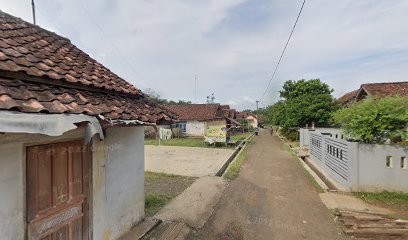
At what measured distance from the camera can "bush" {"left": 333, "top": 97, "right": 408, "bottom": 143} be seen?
6.59m

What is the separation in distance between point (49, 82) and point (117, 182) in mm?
2161

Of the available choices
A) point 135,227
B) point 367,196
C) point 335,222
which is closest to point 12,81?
point 135,227

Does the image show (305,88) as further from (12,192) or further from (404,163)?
(12,192)

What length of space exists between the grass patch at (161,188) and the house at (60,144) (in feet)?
4.23

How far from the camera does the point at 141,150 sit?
5.09 metres

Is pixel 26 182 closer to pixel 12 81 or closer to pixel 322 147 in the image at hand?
pixel 12 81

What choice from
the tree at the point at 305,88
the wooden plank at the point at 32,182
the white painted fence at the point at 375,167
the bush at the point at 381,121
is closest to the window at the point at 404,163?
the white painted fence at the point at 375,167

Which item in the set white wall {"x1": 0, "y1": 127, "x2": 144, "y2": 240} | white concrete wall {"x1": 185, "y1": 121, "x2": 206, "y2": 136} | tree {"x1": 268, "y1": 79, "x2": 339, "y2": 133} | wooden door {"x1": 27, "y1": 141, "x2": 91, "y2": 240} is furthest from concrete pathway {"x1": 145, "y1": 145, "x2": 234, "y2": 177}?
white concrete wall {"x1": 185, "y1": 121, "x2": 206, "y2": 136}

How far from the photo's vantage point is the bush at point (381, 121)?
6.59m

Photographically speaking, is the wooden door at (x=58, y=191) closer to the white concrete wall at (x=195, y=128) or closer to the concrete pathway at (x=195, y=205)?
the concrete pathway at (x=195, y=205)

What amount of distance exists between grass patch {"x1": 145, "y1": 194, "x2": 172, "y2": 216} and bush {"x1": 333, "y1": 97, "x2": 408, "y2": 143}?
6.31 m

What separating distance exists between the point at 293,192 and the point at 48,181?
6898mm

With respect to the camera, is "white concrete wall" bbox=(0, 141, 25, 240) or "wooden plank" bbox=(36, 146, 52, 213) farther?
"wooden plank" bbox=(36, 146, 52, 213)

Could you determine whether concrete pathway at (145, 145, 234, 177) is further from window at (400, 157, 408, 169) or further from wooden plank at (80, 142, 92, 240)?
window at (400, 157, 408, 169)
